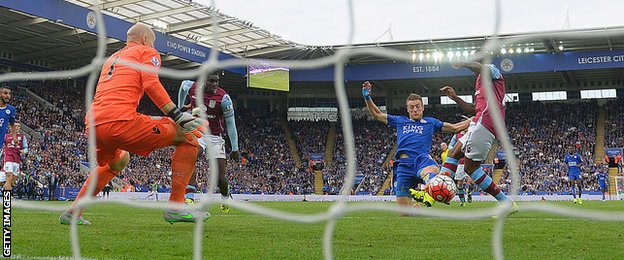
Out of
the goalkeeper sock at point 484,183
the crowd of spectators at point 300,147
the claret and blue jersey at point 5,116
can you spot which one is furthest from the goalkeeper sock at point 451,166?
the crowd of spectators at point 300,147

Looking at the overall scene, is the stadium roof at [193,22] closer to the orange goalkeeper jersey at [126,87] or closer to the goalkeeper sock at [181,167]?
the goalkeeper sock at [181,167]

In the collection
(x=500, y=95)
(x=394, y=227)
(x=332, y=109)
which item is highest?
(x=332, y=109)

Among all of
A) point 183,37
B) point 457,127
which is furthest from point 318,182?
point 457,127

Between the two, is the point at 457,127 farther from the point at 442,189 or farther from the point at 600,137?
the point at 600,137

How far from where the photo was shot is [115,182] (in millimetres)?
22438

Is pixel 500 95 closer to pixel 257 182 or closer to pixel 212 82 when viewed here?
pixel 212 82

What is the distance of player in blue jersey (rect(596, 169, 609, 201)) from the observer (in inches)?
877

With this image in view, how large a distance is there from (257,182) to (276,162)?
263cm

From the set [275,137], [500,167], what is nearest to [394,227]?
[500,167]

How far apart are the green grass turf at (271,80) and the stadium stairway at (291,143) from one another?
3.79m

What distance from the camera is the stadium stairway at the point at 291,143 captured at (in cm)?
3145

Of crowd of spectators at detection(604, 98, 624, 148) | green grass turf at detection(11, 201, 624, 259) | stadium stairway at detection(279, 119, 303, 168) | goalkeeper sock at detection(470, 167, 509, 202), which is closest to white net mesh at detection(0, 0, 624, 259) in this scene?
green grass turf at detection(11, 201, 624, 259)

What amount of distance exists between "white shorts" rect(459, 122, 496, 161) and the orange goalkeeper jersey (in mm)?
3555

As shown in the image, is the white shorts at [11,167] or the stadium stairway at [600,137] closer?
the white shorts at [11,167]
